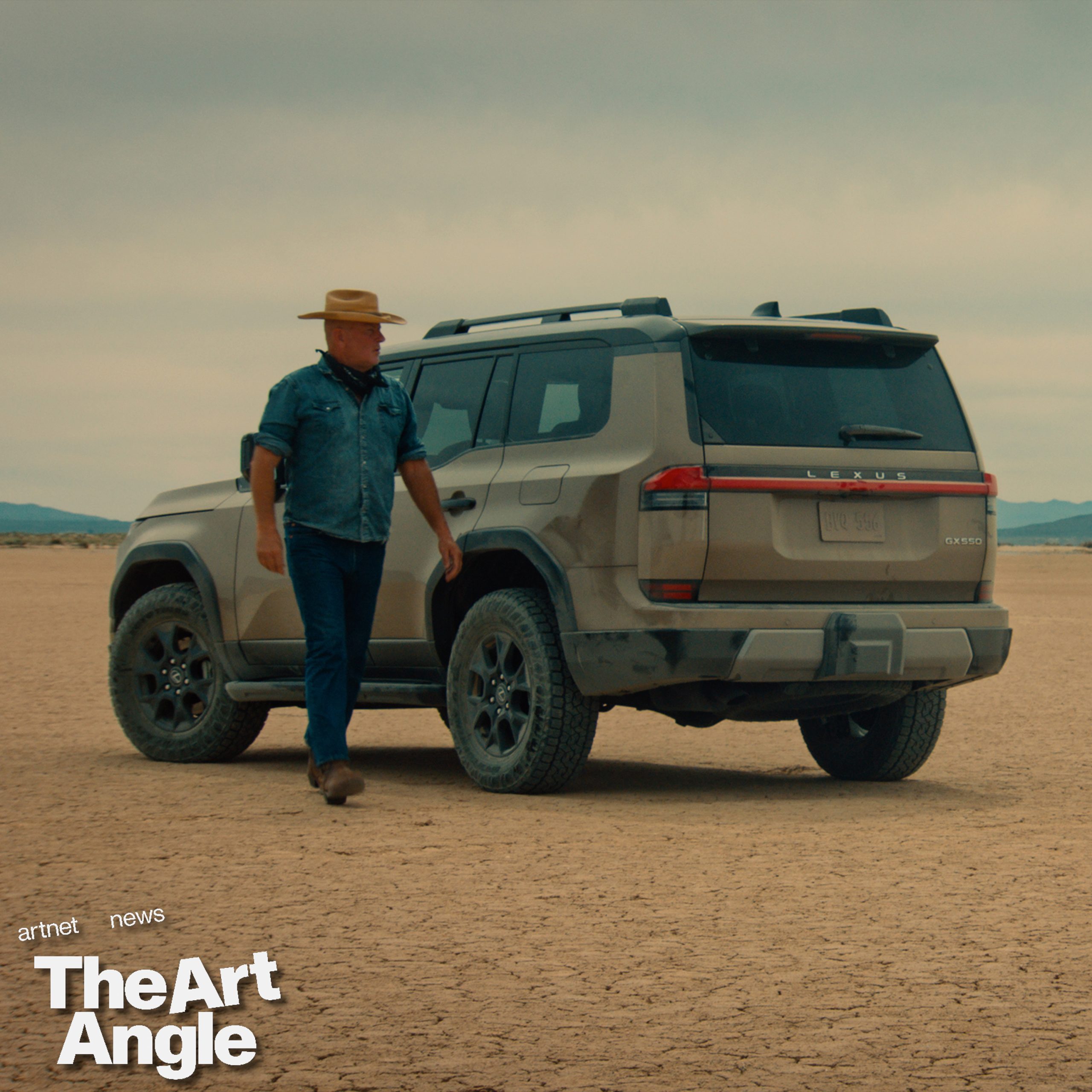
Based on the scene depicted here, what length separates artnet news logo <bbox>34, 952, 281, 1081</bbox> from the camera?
12.9ft

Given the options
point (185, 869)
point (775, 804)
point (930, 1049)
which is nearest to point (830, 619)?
point (775, 804)

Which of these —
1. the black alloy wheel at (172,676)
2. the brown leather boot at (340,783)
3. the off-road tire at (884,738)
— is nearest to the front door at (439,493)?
the brown leather boot at (340,783)

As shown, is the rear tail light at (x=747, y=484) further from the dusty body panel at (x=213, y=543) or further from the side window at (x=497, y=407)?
the dusty body panel at (x=213, y=543)

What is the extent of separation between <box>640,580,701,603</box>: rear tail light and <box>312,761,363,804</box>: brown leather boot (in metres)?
1.42

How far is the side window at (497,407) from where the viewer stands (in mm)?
8086

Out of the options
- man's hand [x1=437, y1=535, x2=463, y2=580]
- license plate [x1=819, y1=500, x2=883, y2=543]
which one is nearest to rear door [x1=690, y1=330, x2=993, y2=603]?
license plate [x1=819, y1=500, x2=883, y2=543]

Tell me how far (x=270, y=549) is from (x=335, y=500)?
370 millimetres

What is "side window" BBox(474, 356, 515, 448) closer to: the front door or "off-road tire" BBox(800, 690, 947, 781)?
the front door

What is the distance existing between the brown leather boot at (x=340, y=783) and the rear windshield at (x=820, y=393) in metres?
1.96

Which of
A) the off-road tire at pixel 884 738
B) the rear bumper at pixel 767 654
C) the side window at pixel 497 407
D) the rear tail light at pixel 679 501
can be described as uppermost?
the side window at pixel 497 407

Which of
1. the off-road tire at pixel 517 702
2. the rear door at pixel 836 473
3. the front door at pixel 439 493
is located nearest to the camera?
the rear door at pixel 836 473

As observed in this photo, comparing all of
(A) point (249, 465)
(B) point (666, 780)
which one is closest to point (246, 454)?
(A) point (249, 465)

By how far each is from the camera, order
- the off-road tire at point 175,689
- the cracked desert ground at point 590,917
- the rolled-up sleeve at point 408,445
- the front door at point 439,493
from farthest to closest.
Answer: the off-road tire at point 175,689
the front door at point 439,493
the rolled-up sleeve at point 408,445
the cracked desert ground at point 590,917

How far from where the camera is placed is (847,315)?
8.22 metres
